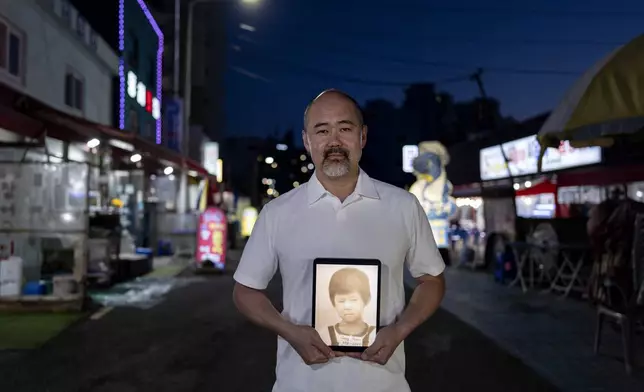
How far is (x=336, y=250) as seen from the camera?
7.76ft

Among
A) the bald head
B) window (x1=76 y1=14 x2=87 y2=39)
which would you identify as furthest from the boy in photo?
window (x1=76 y1=14 x2=87 y2=39)

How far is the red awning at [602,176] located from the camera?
1767 cm

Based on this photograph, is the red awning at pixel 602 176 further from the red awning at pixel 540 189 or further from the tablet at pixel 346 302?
the tablet at pixel 346 302

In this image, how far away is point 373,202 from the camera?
246cm

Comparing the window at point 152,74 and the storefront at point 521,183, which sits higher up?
the window at point 152,74

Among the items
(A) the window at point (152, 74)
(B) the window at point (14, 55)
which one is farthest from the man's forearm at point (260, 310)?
(A) the window at point (152, 74)

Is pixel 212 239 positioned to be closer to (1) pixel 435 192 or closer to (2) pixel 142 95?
(1) pixel 435 192

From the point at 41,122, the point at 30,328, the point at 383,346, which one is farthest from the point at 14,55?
the point at 383,346

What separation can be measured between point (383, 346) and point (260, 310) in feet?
1.57

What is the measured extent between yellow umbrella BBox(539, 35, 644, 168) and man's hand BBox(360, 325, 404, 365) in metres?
3.78

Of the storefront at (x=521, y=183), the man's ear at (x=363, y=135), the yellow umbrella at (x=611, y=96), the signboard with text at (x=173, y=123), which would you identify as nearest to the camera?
the man's ear at (x=363, y=135)

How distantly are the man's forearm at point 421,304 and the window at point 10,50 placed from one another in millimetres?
12380

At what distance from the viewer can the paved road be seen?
6504mm

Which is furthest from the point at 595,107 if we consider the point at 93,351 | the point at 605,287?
the point at 93,351
